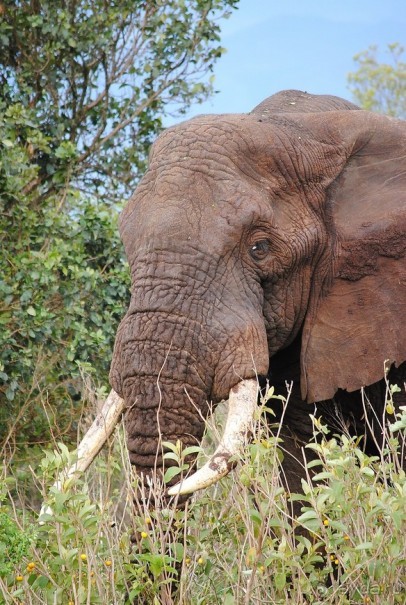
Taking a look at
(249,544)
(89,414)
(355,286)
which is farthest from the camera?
(89,414)

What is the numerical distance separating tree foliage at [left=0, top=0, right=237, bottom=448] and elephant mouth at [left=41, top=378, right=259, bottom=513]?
55.2 inches

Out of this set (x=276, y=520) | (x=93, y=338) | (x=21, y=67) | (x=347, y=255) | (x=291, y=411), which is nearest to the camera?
(x=276, y=520)

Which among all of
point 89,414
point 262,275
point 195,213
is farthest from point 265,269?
point 89,414

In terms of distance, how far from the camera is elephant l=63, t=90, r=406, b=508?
4.48 m

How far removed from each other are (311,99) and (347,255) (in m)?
1.00

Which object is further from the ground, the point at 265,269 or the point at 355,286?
the point at 265,269

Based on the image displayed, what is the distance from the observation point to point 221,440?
436 cm

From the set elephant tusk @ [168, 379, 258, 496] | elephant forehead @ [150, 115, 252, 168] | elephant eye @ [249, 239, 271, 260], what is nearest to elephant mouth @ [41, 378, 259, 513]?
elephant tusk @ [168, 379, 258, 496]

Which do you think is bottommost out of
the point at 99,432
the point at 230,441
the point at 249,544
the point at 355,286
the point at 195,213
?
the point at 249,544

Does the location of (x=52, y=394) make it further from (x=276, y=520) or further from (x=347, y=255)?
(x=276, y=520)

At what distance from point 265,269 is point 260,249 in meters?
0.08

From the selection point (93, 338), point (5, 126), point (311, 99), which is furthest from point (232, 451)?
point (5, 126)

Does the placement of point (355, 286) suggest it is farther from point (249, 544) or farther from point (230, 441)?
point (249, 544)

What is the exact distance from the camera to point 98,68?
9.63m
